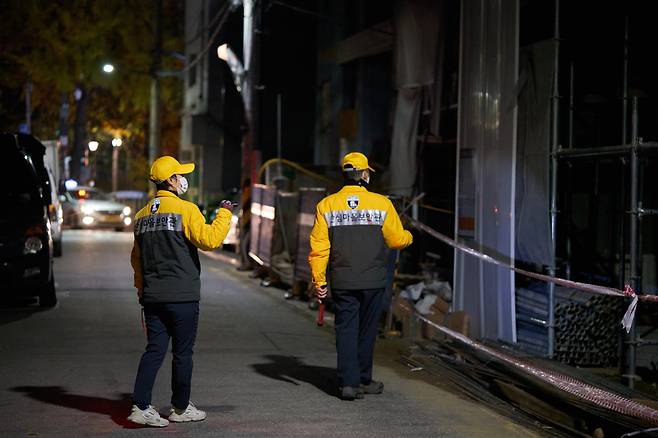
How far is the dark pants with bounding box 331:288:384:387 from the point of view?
7.99m

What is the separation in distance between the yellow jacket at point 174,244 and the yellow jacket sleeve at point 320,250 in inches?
44.8

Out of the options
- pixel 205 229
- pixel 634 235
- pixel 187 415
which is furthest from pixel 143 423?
pixel 634 235

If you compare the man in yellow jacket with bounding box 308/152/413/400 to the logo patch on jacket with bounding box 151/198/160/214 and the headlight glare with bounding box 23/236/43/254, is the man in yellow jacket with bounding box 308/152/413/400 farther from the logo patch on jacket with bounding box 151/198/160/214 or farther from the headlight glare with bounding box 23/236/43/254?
the headlight glare with bounding box 23/236/43/254

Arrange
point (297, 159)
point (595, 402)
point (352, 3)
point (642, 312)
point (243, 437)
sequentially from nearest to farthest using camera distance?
1. point (243, 437)
2. point (595, 402)
3. point (642, 312)
4. point (352, 3)
5. point (297, 159)

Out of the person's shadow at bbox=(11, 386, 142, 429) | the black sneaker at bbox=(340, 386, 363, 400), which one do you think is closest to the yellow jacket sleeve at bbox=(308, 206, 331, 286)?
the black sneaker at bbox=(340, 386, 363, 400)

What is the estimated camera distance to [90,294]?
50.3 feet

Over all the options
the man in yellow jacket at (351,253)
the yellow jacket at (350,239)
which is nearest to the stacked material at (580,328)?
the man in yellow jacket at (351,253)

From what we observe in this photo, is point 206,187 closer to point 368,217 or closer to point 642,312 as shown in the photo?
point 642,312

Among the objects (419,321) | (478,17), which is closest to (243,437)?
(419,321)

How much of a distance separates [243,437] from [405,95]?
9.74 metres

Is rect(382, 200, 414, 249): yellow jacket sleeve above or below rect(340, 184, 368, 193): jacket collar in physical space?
below

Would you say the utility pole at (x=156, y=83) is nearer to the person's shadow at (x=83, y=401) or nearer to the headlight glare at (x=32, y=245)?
the headlight glare at (x=32, y=245)

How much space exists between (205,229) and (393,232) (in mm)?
1758

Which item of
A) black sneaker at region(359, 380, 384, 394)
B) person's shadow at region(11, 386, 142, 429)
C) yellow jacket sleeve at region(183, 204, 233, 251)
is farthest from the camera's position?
black sneaker at region(359, 380, 384, 394)
